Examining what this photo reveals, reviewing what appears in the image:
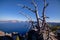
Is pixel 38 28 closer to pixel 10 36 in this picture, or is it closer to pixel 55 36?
pixel 55 36

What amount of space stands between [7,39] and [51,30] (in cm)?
233

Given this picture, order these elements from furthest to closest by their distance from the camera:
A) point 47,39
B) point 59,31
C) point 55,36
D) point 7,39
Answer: point 7,39 → point 59,31 → point 55,36 → point 47,39

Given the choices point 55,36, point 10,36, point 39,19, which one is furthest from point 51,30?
point 10,36

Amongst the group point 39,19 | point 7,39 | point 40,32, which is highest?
point 39,19

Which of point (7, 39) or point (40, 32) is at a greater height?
point (40, 32)

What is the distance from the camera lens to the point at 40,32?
5730 mm

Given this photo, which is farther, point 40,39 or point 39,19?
point 39,19

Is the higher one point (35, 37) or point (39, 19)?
point (39, 19)

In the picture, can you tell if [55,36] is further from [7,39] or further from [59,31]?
[7,39]

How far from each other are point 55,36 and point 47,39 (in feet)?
1.82

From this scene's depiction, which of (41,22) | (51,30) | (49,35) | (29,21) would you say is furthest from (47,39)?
(29,21)

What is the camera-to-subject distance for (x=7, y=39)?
715 centimetres

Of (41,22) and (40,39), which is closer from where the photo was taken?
(40,39)

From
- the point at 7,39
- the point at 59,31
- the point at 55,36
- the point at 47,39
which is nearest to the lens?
the point at 47,39
